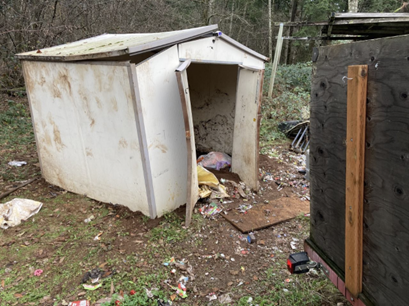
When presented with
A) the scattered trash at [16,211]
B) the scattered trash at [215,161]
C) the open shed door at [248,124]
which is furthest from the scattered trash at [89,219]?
the open shed door at [248,124]

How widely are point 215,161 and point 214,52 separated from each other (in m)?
2.15

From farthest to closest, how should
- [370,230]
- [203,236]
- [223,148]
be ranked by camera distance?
[223,148] < [203,236] < [370,230]

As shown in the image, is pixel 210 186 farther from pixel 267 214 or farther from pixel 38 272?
pixel 38 272

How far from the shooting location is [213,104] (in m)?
6.24

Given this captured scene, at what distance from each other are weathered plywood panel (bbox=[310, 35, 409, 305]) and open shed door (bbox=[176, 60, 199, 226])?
196 cm

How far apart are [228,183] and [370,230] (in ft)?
11.4

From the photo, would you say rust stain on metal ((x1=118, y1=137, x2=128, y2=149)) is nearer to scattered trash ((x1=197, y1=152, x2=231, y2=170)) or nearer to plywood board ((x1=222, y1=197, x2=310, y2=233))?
plywood board ((x1=222, y1=197, x2=310, y2=233))

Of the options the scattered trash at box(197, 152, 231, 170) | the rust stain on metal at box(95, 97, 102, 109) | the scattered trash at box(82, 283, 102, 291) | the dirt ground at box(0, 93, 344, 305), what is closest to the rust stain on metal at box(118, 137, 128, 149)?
the rust stain on metal at box(95, 97, 102, 109)

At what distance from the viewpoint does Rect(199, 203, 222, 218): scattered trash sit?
408cm

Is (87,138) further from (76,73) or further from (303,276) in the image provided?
(303,276)

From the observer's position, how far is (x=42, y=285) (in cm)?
289

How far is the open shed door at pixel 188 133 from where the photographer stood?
11.2 ft

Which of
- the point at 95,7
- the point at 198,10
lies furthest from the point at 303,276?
the point at 198,10

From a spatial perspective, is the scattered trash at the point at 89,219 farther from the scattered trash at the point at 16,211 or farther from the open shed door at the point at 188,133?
the open shed door at the point at 188,133
